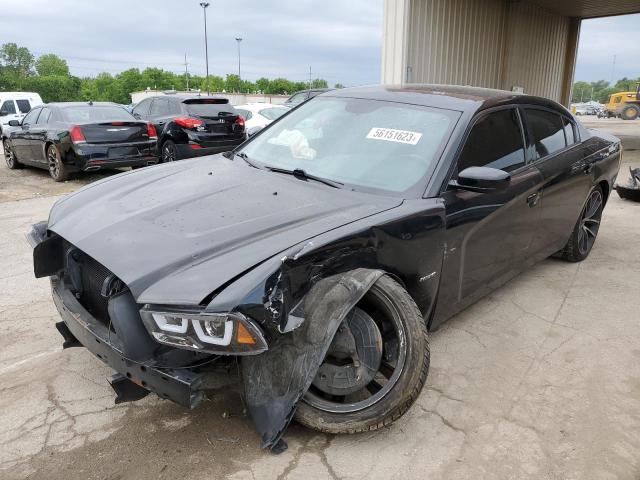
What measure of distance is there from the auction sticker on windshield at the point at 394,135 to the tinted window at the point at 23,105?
2178 centimetres

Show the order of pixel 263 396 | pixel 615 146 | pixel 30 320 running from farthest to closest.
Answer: pixel 615 146 < pixel 30 320 < pixel 263 396

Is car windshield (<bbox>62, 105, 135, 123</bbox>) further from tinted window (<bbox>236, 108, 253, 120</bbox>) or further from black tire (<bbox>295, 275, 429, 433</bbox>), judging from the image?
black tire (<bbox>295, 275, 429, 433</bbox>)

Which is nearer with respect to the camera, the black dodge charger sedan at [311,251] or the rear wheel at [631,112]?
the black dodge charger sedan at [311,251]

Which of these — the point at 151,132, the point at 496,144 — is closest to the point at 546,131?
the point at 496,144

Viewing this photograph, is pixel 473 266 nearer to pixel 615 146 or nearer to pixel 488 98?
pixel 488 98

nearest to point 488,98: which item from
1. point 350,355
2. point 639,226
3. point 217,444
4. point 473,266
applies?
point 473,266

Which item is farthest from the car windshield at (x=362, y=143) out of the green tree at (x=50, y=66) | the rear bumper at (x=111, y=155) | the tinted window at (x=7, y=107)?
the green tree at (x=50, y=66)

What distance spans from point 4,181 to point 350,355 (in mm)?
10061

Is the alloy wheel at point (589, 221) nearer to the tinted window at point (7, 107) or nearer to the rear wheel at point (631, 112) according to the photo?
the tinted window at point (7, 107)

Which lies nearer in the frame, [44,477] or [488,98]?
[44,477]

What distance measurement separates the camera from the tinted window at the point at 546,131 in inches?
150

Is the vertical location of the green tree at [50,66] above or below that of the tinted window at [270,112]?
above

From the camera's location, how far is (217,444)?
7.74ft

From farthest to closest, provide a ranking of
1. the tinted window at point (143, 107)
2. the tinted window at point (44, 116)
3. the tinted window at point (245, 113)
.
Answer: the tinted window at point (245, 113) → the tinted window at point (143, 107) → the tinted window at point (44, 116)
